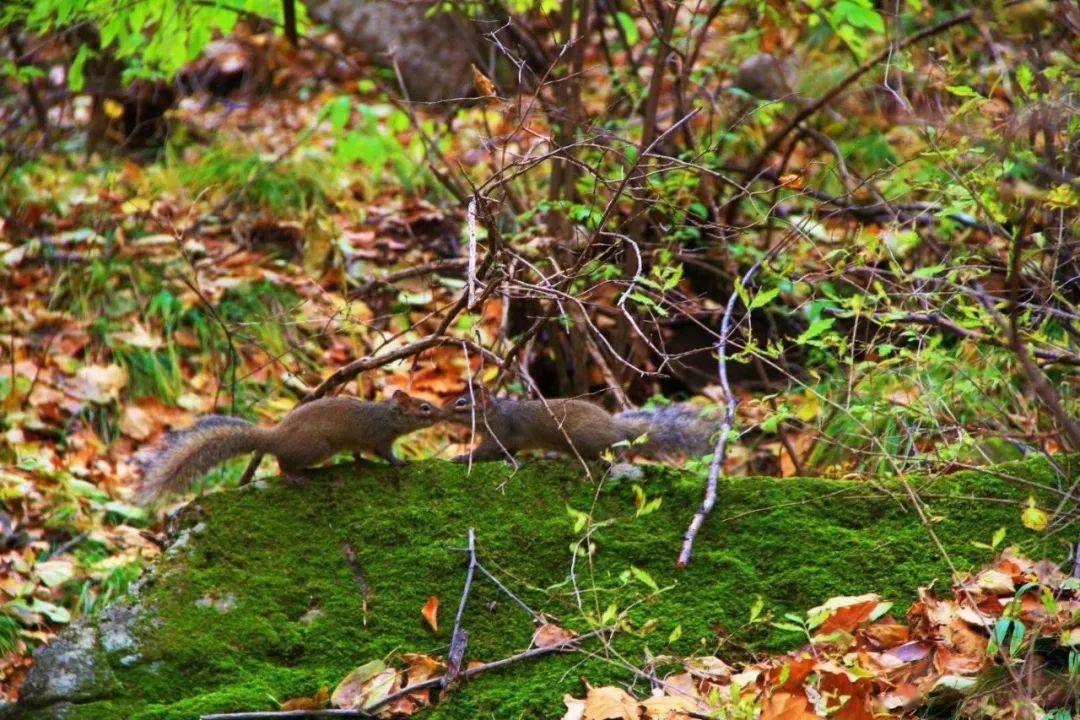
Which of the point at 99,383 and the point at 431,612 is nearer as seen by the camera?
the point at 431,612

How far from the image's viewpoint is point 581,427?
4328mm

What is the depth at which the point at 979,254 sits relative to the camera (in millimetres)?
3934

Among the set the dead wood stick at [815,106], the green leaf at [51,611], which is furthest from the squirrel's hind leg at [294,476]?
the dead wood stick at [815,106]

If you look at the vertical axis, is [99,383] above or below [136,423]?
above

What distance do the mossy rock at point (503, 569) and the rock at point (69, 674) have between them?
0.9 inches

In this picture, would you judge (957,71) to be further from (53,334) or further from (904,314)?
(53,334)

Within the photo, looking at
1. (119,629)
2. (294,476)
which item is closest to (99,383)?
(294,476)

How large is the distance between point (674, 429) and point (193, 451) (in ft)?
5.67

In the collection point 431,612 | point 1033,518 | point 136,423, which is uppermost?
point 1033,518

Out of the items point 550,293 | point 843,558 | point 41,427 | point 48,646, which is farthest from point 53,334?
point 843,558

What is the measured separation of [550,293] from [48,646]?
64.9 inches

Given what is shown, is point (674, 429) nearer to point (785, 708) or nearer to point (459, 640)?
point (459, 640)

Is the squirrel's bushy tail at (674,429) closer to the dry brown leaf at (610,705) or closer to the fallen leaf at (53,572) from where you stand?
the dry brown leaf at (610,705)

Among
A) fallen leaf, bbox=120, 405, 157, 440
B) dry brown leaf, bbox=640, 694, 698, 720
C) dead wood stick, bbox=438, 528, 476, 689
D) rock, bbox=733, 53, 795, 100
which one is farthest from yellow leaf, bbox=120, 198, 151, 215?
dry brown leaf, bbox=640, 694, 698, 720
